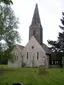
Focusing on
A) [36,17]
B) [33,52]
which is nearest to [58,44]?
[33,52]

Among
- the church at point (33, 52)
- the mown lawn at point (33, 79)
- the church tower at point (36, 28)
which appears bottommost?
the mown lawn at point (33, 79)

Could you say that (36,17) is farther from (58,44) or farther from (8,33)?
(8,33)

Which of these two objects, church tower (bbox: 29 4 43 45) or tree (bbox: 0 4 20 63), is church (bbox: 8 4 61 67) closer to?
church tower (bbox: 29 4 43 45)

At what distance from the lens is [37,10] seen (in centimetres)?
A: 6862

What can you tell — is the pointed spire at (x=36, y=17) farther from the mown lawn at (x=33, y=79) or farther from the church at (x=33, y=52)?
the mown lawn at (x=33, y=79)

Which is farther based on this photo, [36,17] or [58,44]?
[36,17]

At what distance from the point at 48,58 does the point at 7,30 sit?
23.9m

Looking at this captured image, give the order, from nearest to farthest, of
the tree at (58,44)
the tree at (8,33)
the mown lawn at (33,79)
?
the mown lawn at (33,79)
the tree at (8,33)
the tree at (58,44)

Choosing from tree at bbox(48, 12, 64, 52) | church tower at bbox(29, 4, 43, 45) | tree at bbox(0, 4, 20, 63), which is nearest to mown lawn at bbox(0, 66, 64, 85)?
tree at bbox(0, 4, 20, 63)

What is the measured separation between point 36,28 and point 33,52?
8.40 metres

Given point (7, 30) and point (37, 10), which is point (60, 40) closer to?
point (37, 10)

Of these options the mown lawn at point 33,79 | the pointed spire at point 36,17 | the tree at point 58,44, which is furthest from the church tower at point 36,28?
the mown lawn at point 33,79

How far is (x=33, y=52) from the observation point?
63.4 m

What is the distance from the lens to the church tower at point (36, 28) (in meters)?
65.1
